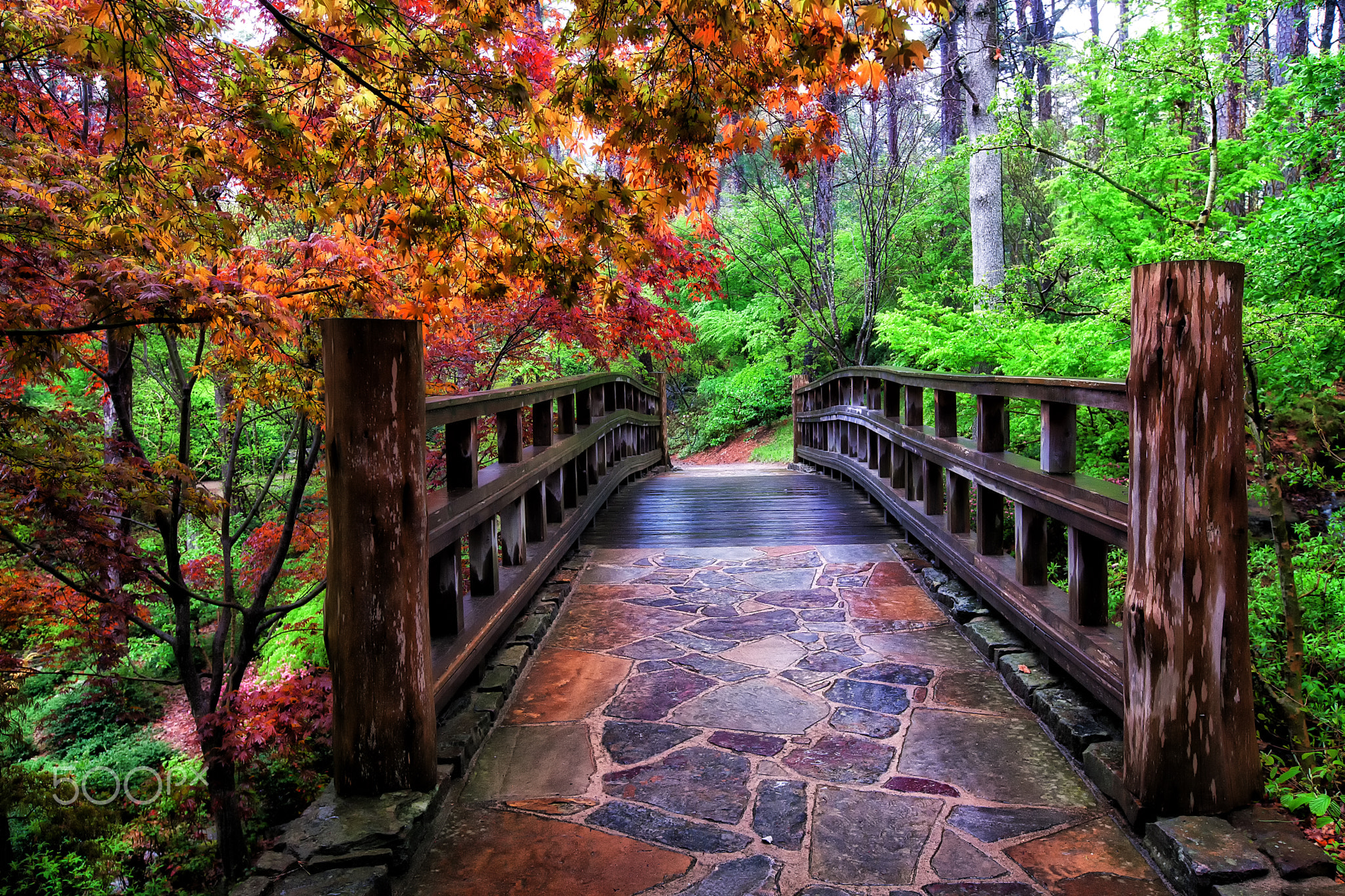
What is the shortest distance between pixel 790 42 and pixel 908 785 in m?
3.00

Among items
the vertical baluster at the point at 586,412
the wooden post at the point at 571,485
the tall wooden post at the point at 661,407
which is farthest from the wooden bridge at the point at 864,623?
the tall wooden post at the point at 661,407

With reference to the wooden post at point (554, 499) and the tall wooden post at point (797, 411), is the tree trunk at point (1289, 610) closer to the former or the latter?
the wooden post at point (554, 499)

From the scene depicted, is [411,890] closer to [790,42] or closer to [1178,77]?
[790,42]

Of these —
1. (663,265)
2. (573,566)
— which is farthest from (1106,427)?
(573,566)

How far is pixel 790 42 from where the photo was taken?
11.6 ft

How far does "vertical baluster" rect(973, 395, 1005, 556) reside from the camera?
393 centimetres

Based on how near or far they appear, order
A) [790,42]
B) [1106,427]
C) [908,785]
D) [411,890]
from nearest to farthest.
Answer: [411,890] < [908,785] < [790,42] < [1106,427]

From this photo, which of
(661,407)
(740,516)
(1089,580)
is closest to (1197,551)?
(1089,580)

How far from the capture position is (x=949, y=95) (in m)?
14.1

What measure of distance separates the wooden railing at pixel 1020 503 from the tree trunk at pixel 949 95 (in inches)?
301

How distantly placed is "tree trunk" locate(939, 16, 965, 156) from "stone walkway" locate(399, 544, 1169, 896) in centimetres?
994

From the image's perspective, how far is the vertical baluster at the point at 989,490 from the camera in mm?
3934

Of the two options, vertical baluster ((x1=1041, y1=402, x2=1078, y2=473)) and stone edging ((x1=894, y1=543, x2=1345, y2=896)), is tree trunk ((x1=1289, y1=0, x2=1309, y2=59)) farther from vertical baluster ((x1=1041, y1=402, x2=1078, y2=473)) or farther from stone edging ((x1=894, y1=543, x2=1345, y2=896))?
stone edging ((x1=894, y1=543, x2=1345, y2=896))

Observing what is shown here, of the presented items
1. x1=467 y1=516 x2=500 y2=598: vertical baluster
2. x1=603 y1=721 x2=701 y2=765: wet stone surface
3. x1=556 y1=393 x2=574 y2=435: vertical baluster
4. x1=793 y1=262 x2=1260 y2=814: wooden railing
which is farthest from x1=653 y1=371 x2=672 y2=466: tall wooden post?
x1=793 y1=262 x2=1260 y2=814: wooden railing
